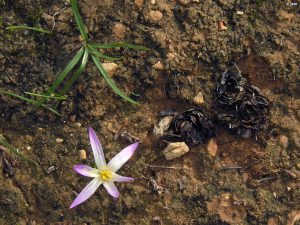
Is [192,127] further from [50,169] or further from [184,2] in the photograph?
[50,169]

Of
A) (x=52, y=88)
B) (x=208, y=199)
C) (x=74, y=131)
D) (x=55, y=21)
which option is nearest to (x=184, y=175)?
(x=208, y=199)

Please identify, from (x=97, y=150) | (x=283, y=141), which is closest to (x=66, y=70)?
(x=97, y=150)

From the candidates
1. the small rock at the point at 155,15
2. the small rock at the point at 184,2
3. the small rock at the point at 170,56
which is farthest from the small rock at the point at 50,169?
the small rock at the point at 184,2

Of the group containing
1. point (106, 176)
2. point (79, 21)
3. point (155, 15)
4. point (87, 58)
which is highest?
point (79, 21)

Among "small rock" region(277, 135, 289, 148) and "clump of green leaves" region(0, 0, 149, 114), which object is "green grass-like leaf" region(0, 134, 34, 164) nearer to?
"clump of green leaves" region(0, 0, 149, 114)

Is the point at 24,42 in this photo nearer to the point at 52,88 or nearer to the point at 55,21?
the point at 55,21

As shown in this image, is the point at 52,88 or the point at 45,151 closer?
the point at 52,88

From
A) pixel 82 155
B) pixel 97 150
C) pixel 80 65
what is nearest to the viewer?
pixel 97 150
